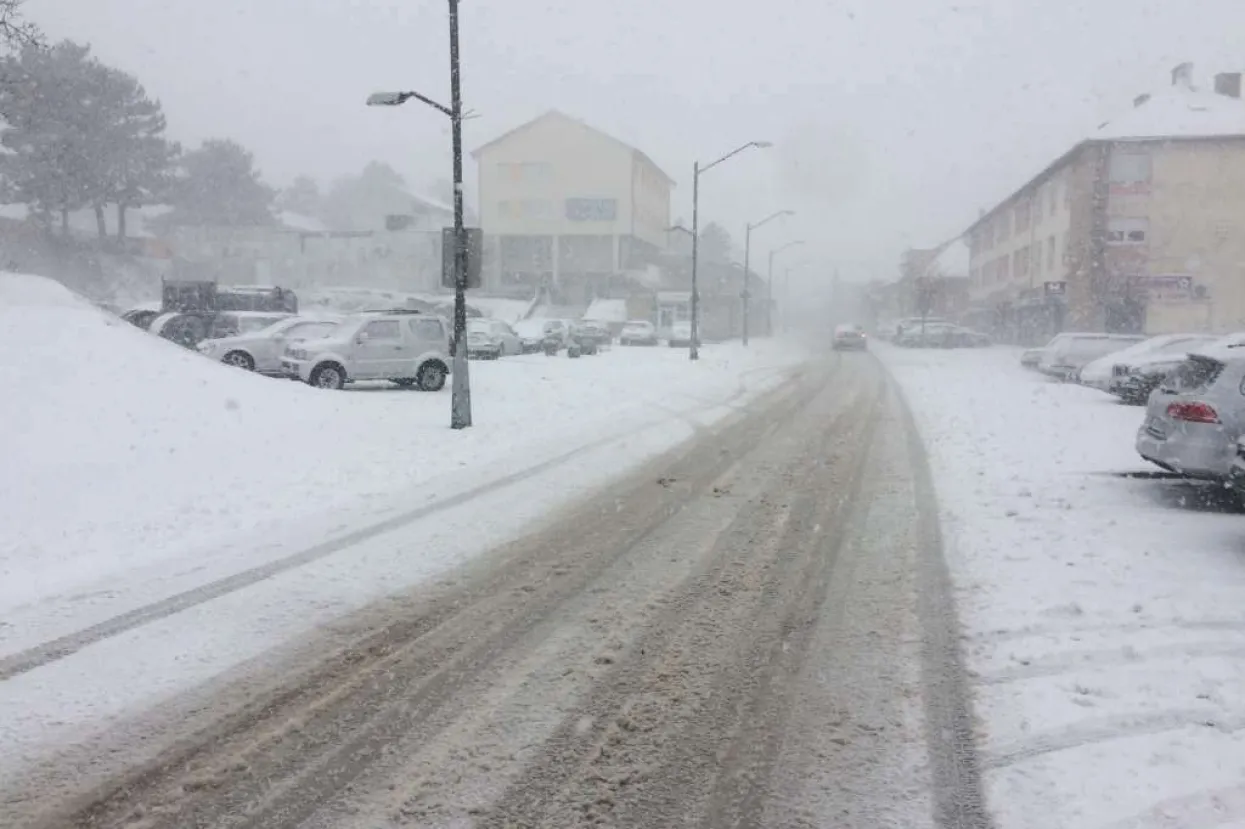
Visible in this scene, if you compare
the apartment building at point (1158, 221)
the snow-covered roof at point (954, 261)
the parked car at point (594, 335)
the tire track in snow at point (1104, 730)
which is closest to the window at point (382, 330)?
the tire track in snow at point (1104, 730)

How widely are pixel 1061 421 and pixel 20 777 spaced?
16.2 metres

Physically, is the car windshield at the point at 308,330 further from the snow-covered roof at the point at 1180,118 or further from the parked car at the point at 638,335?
the snow-covered roof at the point at 1180,118

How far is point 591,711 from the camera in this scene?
14.1 feet

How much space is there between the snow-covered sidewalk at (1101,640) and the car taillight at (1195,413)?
2.83ft

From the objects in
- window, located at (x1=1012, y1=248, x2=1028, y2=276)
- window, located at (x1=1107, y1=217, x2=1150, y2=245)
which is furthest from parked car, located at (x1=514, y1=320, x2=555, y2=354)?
window, located at (x1=1012, y1=248, x2=1028, y2=276)

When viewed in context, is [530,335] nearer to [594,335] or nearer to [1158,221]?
[594,335]

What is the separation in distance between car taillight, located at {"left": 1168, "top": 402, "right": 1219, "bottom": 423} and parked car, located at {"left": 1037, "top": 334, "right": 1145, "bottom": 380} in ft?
66.0

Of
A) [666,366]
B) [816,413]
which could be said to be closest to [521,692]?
[816,413]

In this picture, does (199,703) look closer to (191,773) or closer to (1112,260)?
(191,773)

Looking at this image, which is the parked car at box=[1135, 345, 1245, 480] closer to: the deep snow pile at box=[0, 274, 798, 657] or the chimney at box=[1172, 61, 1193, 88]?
the deep snow pile at box=[0, 274, 798, 657]

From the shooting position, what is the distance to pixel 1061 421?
647 inches

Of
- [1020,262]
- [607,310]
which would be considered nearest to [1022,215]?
[1020,262]

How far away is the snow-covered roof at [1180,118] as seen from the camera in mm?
44625

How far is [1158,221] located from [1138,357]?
92.8ft
